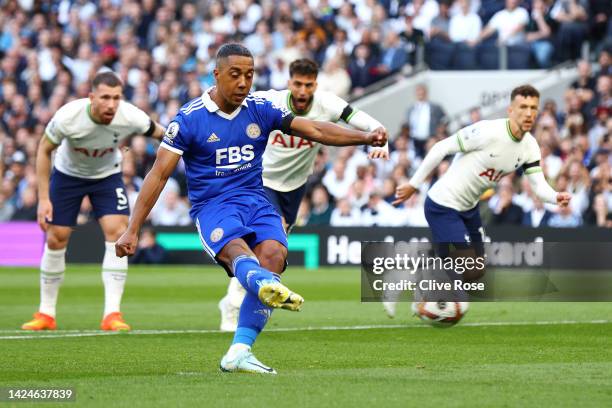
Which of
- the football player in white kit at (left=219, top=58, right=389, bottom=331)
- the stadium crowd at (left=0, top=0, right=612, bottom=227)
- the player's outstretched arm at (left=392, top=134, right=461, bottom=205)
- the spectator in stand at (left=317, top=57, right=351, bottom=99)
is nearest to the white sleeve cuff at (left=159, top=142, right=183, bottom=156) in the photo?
the football player in white kit at (left=219, top=58, right=389, bottom=331)

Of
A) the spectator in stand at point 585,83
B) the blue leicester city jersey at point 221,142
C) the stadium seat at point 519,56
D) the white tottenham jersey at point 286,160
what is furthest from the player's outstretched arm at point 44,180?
the stadium seat at point 519,56

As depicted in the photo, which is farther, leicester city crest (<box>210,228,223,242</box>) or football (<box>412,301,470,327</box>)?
football (<box>412,301,470,327</box>)

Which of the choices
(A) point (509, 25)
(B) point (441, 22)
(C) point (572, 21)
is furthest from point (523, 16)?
(B) point (441, 22)

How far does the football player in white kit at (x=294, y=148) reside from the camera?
13312mm

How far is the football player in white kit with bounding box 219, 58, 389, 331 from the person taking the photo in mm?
13312

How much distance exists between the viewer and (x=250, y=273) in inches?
357

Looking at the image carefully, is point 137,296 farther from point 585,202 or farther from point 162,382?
point 162,382

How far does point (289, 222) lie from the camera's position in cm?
1418

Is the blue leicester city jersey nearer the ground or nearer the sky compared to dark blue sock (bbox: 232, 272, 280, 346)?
nearer the sky

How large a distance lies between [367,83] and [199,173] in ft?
65.7

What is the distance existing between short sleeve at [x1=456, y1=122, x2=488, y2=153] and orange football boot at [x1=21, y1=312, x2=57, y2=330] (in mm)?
4629

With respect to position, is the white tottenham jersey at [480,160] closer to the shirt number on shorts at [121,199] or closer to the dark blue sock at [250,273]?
the shirt number on shorts at [121,199]

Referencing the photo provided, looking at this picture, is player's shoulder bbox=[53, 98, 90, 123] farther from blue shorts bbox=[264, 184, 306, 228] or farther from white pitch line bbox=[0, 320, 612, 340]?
white pitch line bbox=[0, 320, 612, 340]

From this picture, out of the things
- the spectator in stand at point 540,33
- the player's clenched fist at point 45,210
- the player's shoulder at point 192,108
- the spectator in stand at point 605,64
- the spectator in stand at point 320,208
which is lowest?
the spectator in stand at point 320,208
